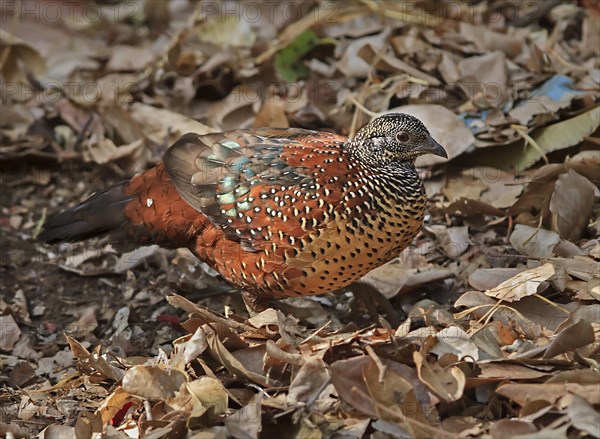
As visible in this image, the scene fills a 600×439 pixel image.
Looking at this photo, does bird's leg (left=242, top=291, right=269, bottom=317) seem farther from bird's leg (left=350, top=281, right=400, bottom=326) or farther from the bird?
bird's leg (left=350, top=281, right=400, bottom=326)

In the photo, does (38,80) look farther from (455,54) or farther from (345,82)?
(455,54)

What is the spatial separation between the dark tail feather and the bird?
25mm

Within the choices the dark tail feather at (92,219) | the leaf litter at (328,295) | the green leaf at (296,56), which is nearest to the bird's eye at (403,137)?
the leaf litter at (328,295)

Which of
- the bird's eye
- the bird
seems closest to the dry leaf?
the bird

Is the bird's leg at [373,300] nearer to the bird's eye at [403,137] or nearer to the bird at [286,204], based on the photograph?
the bird at [286,204]

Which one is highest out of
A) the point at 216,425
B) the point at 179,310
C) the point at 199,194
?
the point at 199,194

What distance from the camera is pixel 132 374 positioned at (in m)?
Result: 3.38

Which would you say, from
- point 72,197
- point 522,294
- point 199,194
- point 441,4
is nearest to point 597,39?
point 441,4

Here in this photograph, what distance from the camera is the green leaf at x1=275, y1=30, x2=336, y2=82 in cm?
627

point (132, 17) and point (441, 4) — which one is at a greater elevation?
point (441, 4)

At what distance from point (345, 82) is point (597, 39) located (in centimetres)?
164

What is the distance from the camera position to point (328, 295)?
4855 millimetres

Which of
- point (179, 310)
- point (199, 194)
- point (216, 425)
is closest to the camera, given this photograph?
point (216, 425)

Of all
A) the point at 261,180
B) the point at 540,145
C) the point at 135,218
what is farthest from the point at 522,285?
the point at 135,218
